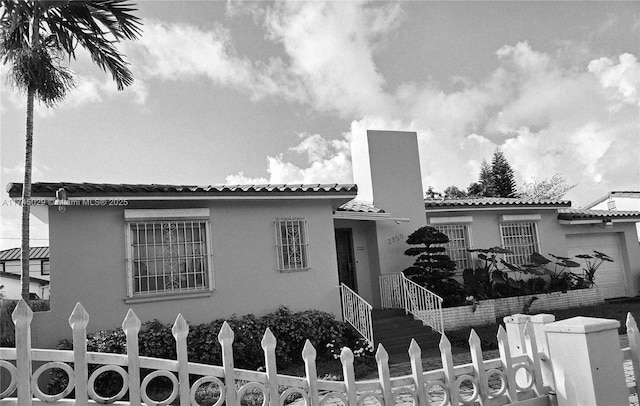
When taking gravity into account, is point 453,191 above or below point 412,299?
above

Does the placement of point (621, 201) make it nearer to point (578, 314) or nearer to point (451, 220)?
point (578, 314)

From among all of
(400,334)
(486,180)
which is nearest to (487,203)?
(400,334)

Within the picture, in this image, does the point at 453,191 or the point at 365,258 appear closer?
the point at 365,258

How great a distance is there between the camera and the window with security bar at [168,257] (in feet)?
28.1

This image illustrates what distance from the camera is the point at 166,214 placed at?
28.9ft

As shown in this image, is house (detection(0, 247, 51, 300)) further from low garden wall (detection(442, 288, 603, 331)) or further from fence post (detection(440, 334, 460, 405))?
fence post (detection(440, 334, 460, 405))

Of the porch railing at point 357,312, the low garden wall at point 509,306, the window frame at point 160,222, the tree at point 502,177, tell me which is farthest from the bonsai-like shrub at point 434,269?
the tree at point 502,177

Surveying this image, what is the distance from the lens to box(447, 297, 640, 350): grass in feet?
31.5

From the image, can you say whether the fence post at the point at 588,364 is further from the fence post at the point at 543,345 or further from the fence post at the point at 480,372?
the fence post at the point at 480,372

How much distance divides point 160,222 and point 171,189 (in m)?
0.86

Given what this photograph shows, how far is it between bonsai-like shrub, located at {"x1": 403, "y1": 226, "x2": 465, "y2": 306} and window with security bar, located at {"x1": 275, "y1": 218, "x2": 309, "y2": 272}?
348 cm

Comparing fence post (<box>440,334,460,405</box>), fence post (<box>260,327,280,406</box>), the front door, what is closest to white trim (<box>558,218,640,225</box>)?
the front door

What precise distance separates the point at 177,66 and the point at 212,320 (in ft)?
19.8

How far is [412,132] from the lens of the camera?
13320mm
